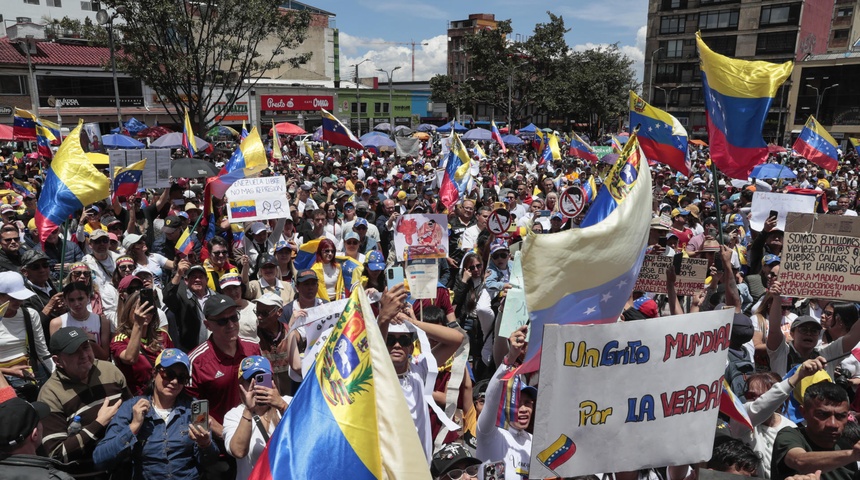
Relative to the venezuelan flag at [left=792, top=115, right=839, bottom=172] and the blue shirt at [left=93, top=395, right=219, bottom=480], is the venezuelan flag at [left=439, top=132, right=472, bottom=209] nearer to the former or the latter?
the venezuelan flag at [left=792, top=115, right=839, bottom=172]

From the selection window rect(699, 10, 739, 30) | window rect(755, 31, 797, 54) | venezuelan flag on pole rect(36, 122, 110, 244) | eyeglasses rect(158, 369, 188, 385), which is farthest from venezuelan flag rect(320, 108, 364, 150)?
window rect(699, 10, 739, 30)

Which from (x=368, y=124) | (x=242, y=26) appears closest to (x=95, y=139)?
(x=242, y=26)

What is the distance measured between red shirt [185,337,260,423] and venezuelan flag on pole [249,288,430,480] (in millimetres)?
1611

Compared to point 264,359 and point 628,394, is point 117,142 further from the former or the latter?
point 628,394

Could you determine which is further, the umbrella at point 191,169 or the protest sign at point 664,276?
the umbrella at point 191,169

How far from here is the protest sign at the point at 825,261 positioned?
4879mm

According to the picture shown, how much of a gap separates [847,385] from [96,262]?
739cm

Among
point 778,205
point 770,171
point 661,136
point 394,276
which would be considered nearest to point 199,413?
point 394,276

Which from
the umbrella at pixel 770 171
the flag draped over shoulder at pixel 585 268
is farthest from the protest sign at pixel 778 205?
the umbrella at pixel 770 171

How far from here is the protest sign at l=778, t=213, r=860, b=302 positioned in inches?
192

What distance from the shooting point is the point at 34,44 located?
146 ft

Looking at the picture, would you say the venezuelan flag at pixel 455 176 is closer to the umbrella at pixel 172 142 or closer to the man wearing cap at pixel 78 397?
the man wearing cap at pixel 78 397

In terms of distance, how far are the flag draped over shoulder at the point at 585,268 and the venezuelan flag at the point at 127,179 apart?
8338mm

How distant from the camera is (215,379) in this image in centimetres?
420
